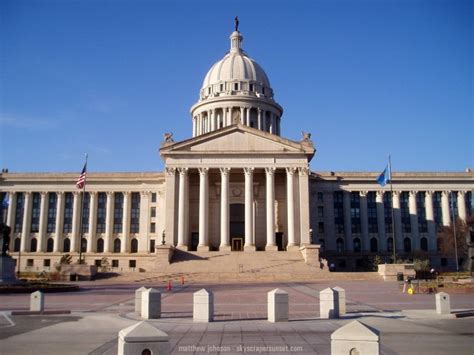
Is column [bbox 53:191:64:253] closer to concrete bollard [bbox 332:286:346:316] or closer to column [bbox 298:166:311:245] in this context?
column [bbox 298:166:311:245]

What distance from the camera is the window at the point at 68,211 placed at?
88125mm

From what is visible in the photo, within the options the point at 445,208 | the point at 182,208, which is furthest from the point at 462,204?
the point at 182,208

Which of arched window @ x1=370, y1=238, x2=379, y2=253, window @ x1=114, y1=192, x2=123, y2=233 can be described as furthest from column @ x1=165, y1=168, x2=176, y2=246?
arched window @ x1=370, y1=238, x2=379, y2=253

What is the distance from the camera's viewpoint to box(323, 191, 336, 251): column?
288 feet

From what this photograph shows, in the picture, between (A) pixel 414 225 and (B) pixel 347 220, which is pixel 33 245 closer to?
(B) pixel 347 220

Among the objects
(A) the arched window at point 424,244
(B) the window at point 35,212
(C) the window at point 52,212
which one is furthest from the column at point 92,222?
(A) the arched window at point 424,244

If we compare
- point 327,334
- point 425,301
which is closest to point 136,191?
point 425,301

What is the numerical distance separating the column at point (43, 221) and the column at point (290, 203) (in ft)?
144

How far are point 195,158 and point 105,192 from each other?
22.8m

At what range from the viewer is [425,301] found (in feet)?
97.0

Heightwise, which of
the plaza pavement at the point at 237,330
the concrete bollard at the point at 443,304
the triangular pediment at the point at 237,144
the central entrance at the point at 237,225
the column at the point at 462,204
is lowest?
the plaza pavement at the point at 237,330

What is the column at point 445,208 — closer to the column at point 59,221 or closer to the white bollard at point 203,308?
the column at point 59,221

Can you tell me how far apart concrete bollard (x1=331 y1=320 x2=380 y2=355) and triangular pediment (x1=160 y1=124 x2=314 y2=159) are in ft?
217

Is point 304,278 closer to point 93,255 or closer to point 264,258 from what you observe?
point 264,258
